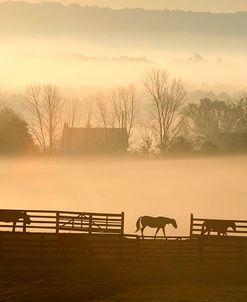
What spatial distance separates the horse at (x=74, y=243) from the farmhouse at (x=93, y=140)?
61741mm

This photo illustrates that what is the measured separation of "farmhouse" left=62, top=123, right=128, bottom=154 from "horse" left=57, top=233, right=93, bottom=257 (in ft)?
203

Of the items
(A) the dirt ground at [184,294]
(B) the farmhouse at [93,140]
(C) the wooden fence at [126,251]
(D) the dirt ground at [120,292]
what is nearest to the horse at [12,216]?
(C) the wooden fence at [126,251]

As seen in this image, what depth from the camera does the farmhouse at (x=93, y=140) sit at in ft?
302

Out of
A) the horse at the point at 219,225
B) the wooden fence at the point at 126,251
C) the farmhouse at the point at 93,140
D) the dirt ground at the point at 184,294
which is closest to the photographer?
the dirt ground at the point at 184,294

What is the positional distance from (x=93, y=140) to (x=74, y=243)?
72.5 m

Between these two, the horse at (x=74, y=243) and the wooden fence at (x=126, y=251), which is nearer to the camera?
the wooden fence at (x=126, y=251)

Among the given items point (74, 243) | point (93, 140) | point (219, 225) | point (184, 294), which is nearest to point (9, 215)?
point (74, 243)

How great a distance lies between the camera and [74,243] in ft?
90.7

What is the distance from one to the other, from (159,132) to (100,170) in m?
7.02

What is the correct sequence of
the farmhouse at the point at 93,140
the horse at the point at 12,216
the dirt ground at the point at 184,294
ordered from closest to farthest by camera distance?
the dirt ground at the point at 184,294 < the horse at the point at 12,216 < the farmhouse at the point at 93,140

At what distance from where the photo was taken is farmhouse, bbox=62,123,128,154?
302 ft

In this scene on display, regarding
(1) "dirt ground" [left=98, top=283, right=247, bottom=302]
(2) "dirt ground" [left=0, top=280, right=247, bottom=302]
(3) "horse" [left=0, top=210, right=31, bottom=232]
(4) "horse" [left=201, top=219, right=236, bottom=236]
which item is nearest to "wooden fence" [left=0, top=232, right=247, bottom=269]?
(3) "horse" [left=0, top=210, right=31, bottom=232]

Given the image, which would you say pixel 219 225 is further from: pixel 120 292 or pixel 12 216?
pixel 120 292

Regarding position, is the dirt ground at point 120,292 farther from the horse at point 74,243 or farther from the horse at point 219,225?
the horse at point 219,225
